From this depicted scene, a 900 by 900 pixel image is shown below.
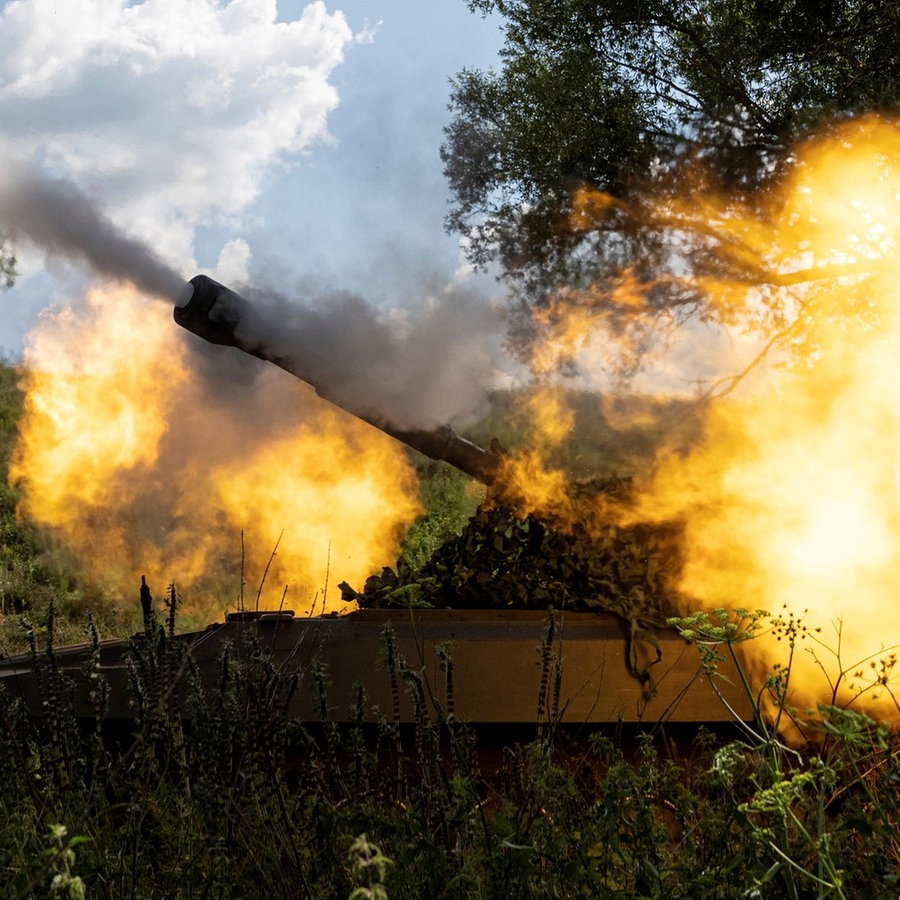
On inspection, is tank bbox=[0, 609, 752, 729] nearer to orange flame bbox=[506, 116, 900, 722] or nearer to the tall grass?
orange flame bbox=[506, 116, 900, 722]

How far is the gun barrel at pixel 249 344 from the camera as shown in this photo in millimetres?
8016

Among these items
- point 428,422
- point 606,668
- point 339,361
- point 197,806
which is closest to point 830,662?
point 606,668

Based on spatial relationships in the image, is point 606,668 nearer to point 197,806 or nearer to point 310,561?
point 197,806

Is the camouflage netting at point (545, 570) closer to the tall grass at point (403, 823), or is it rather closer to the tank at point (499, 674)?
the tank at point (499, 674)

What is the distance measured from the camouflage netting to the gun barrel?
527 mm

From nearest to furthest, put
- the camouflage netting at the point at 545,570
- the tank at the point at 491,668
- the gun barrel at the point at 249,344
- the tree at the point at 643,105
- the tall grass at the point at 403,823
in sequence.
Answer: the tall grass at the point at 403,823, the tank at the point at 491,668, the camouflage netting at the point at 545,570, the gun barrel at the point at 249,344, the tree at the point at 643,105

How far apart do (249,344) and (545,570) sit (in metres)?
2.45

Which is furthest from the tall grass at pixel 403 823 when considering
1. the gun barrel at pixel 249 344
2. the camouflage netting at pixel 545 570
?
the gun barrel at pixel 249 344

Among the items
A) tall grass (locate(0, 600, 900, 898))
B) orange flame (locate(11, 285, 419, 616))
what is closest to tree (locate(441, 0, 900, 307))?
orange flame (locate(11, 285, 419, 616))

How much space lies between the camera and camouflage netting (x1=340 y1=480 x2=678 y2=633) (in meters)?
7.31

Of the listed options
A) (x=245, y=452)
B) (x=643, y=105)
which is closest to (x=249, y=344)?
(x=245, y=452)

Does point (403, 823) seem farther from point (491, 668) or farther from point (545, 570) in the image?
point (545, 570)

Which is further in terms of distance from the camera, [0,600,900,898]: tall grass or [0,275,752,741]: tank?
[0,275,752,741]: tank

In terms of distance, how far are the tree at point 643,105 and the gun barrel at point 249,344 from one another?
18.6 ft
